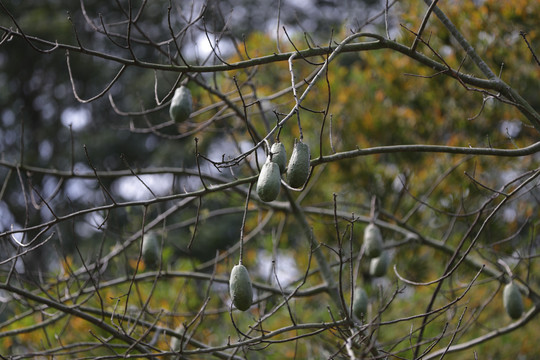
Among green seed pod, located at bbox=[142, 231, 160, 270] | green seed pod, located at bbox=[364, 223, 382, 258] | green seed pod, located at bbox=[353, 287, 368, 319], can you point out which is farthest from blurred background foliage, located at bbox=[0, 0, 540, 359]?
green seed pod, located at bbox=[353, 287, 368, 319]

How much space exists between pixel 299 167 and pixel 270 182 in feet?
0.29

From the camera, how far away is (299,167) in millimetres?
1662

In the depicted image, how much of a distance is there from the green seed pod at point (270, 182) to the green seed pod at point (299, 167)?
0.14 ft

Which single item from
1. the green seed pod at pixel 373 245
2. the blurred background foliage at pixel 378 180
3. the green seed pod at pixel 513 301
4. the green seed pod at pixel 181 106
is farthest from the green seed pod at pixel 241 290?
the green seed pod at pixel 513 301

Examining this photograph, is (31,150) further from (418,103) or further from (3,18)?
(418,103)

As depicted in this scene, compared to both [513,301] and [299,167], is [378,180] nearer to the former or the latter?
[513,301]

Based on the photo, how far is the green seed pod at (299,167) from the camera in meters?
1.66

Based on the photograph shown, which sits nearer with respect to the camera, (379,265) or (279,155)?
(279,155)

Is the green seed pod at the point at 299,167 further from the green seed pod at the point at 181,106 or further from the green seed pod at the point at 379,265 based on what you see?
the green seed pod at the point at 379,265

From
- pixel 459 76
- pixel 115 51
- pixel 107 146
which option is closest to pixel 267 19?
pixel 115 51

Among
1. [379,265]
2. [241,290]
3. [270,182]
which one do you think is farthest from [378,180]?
[270,182]

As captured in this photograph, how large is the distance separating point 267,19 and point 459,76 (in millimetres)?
10751

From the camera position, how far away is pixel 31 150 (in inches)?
506

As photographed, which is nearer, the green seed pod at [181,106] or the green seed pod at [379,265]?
the green seed pod at [181,106]
